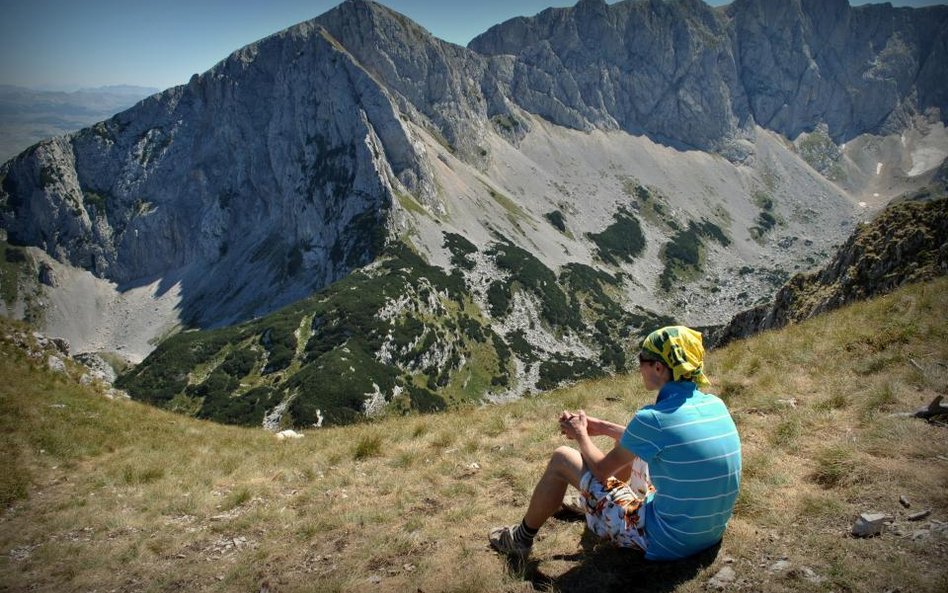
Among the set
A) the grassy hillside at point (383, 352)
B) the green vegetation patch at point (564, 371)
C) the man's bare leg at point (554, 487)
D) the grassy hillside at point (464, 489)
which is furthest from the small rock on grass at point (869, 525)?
the green vegetation patch at point (564, 371)

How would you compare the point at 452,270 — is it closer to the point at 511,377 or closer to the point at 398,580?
the point at 511,377

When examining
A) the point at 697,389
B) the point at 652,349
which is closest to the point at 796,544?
the point at 697,389

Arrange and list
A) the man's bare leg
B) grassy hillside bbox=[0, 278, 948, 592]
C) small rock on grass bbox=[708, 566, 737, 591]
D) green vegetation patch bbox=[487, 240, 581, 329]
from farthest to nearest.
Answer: green vegetation patch bbox=[487, 240, 581, 329]
the man's bare leg
grassy hillside bbox=[0, 278, 948, 592]
small rock on grass bbox=[708, 566, 737, 591]

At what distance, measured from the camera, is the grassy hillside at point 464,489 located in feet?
22.1

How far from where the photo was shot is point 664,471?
6.23 metres

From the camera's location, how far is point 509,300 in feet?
500

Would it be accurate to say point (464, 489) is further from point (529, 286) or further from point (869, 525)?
point (529, 286)

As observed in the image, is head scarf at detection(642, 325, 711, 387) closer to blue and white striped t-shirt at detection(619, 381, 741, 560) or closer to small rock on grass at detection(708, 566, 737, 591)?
blue and white striped t-shirt at detection(619, 381, 741, 560)

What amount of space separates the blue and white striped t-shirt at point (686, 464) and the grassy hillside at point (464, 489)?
22.1 inches

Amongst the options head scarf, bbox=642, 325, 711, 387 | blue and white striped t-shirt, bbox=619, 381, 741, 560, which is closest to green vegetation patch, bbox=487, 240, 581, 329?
head scarf, bbox=642, 325, 711, 387

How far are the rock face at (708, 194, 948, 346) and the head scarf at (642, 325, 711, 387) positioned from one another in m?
18.7

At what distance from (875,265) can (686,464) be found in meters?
25.1

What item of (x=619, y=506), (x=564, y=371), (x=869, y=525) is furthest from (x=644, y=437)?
(x=564, y=371)

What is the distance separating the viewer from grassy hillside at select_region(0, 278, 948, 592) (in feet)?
22.1
